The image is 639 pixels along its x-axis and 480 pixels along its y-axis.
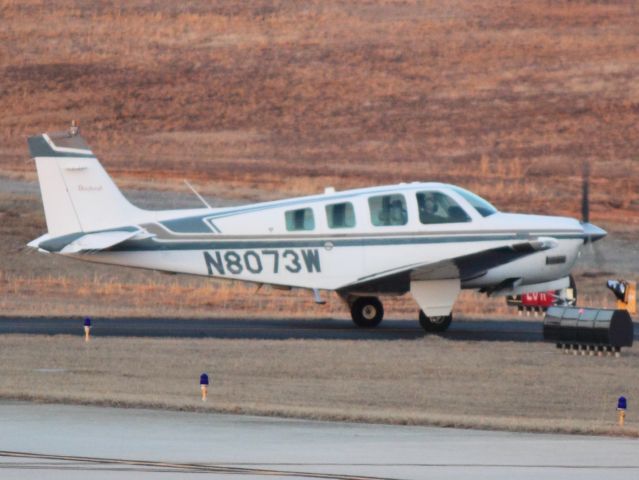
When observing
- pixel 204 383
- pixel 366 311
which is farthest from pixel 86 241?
pixel 204 383

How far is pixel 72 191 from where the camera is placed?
1043 inches

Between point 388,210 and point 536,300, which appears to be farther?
point 536,300

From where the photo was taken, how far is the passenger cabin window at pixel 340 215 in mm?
26594

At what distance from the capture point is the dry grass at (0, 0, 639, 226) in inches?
2317

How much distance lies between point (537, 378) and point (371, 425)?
231 inches

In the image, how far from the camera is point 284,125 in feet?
216

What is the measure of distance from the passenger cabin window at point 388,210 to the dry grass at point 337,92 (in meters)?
26.3

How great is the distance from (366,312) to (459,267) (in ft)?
9.26

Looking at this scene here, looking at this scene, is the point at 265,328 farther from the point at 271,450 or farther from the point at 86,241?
the point at 271,450

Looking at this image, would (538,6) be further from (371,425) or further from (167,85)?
(371,425)

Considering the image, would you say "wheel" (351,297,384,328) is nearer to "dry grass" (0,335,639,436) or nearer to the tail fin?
"dry grass" (0,335,639,436)

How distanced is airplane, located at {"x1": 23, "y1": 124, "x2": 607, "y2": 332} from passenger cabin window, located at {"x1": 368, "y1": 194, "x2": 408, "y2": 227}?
0.06ft

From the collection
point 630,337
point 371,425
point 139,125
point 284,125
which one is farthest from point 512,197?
point 371,425

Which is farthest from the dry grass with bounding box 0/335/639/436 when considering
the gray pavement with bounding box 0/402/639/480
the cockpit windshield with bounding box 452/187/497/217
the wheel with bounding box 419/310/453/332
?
the cockpit windshield with bounding box 452/187/497/217
